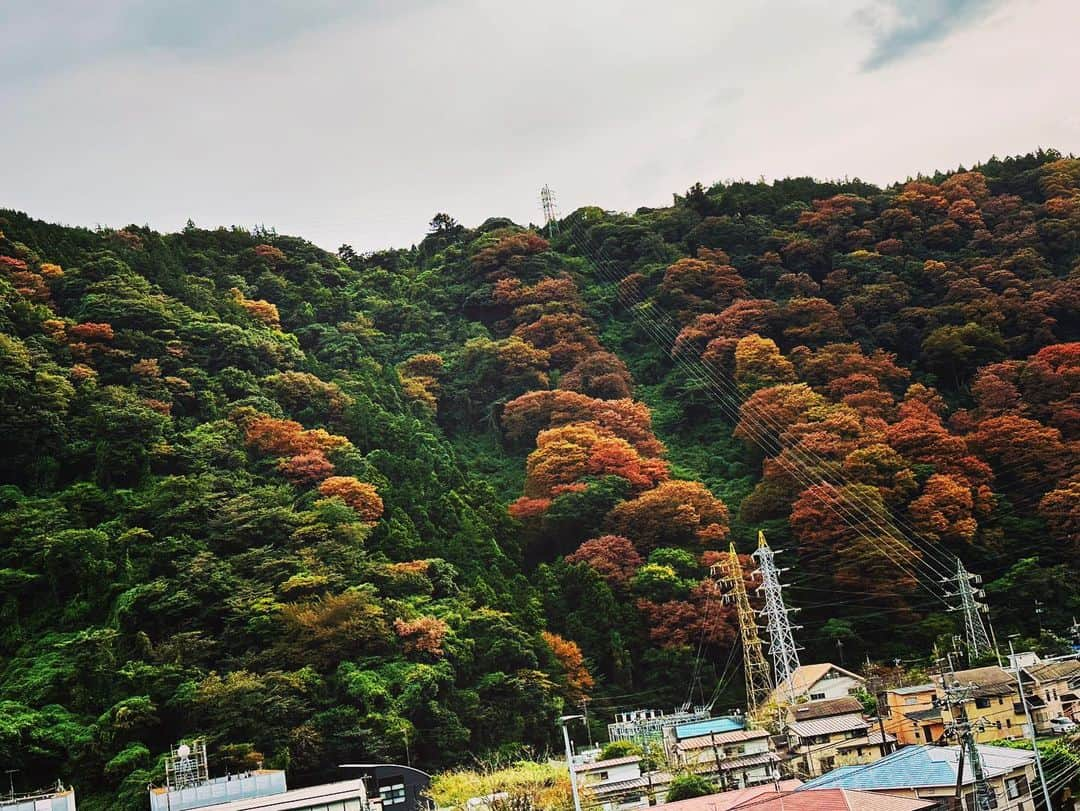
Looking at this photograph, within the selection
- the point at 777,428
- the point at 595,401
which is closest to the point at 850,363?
the point at 777,428

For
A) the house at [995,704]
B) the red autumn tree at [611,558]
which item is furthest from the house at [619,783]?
the red autumn tree at [611,558]

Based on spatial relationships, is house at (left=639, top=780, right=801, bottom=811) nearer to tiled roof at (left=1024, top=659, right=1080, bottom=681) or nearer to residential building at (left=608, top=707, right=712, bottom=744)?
tiled roof at (left=1024, top=659, right=1080, bottom=681)

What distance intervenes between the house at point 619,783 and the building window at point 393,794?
5.01 metres

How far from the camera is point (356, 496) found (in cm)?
4753

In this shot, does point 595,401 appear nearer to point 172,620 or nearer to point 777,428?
point 777,428

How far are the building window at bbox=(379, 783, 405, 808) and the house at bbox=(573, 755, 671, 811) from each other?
5010 millimetres

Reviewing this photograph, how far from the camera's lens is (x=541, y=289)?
70.4 meters

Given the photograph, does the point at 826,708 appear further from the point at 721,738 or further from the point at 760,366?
the point at 760,366

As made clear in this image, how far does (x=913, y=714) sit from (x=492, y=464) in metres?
27.4

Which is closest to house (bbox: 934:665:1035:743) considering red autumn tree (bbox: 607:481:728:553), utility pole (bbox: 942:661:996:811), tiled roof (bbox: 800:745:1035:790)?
utility pole (bbox: 942:661:996:811)

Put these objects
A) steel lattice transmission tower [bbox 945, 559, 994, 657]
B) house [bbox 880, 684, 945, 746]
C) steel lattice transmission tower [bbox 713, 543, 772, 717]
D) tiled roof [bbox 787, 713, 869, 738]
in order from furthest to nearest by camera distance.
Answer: steel lattice transmission tower [bbox 713, 543, 772, 717] → steel lattice transmission tower [bbox 945, 559, 994, 657] → tiled roof [bbox 787, 713, 869, 738] → house [bbox 880, 684, 945, 746]

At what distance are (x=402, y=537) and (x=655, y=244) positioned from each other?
33.6m

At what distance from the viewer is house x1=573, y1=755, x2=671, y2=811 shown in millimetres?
32281

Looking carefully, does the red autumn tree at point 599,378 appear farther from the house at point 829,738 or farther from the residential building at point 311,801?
the residential building at point 311,801
